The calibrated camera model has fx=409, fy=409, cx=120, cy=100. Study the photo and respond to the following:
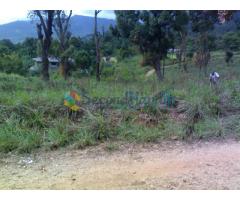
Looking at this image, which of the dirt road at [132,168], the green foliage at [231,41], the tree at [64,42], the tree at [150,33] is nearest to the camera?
the dirt road at [132,168]

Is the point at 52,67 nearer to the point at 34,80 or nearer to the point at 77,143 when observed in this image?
the point at 34,80

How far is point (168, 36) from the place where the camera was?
4113mm

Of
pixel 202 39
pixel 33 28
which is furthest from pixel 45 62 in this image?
pixel 202 39

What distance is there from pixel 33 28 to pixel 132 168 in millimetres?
1797

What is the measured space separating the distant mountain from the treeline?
2.2 inches

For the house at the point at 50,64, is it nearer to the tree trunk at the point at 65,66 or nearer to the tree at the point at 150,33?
the tree trunk at the point at 65,66

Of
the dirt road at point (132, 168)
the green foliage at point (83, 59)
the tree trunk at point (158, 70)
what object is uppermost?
the green foliage at point (83, 59)

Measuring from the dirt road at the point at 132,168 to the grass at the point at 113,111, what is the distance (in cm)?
17

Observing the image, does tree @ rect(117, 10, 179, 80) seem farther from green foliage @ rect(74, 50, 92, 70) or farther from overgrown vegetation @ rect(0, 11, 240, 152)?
green foliage @ rect(74, 50, 92, 70)

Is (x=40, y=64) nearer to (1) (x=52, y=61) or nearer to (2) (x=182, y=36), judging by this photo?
(1) (x=52, y=61)

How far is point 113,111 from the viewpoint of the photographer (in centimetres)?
452

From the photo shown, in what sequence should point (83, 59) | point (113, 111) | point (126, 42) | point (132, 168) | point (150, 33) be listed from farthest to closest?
point (113, 111) → point (83, 59) → point (126, 42) → point (150, 33) → point (132, 168)

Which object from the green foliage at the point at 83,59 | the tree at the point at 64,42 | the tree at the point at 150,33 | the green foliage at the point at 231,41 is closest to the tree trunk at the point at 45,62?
the tree at the point at 64,42

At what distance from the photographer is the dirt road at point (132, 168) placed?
11.3ft
